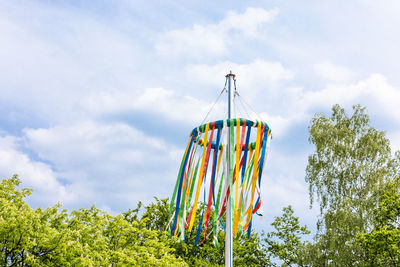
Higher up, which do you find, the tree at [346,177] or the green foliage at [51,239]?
the tree at [346,177]

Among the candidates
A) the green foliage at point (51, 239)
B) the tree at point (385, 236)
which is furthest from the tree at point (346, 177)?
the green foliage at point (51, 239)

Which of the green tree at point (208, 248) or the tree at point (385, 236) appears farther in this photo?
the green tree at point (208, 248)

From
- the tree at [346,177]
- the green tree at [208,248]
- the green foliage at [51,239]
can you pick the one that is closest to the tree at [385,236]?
the tree at [346,177]

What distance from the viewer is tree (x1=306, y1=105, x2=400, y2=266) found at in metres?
21.9

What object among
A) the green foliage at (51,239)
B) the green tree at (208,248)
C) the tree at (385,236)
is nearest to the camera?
the green foliage at (51,239)

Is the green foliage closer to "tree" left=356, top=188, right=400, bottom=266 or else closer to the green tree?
the green tree

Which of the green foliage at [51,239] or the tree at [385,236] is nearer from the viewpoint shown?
the green foliage at [51,239]

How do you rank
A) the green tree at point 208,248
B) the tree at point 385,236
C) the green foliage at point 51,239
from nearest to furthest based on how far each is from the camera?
the green foliage at point 51,239
the tree at point 385,236
the green tree at point 208,248

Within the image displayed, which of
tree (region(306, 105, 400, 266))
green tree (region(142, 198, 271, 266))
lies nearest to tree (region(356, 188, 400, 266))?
tree (region(306, 105, 400, 266))

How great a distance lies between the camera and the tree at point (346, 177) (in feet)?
72.0

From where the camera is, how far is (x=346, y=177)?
24078 millimetres

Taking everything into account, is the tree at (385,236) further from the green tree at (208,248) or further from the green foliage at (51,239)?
the green foliage at (51,239)

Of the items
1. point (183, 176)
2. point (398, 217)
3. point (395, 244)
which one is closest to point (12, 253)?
point (183, 176)

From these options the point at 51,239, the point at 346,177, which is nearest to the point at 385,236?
the point at 346,177
